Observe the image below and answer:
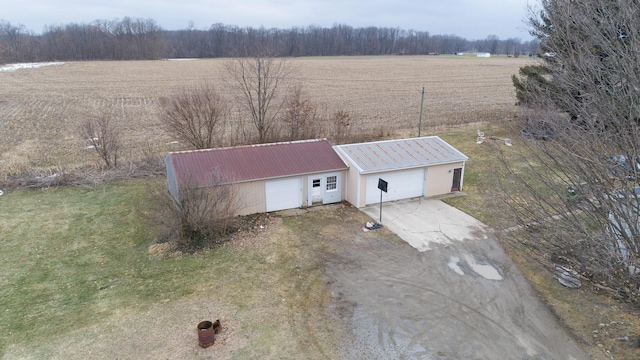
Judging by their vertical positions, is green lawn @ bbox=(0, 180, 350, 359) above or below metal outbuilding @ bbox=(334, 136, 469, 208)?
below

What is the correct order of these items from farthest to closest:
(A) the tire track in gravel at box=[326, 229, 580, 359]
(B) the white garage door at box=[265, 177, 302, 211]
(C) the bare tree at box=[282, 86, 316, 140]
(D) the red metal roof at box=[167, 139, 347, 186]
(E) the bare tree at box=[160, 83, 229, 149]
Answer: (C) the bare tree at box=[282, 86, 316, 140] → (E) the bare tree at box=[160, 83, 229, 149] → (B) the white garage door at box=[265, 177, 302, 211] → (D) the red metal roof at box=[167, 139, 347, 186] → (A) the tire track in gravel at box=[326, 229, 580, 359]

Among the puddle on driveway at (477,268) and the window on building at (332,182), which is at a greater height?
the window on building at (332,182)

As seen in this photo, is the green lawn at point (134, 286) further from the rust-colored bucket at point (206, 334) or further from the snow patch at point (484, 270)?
the snow patch at point (484, 270)

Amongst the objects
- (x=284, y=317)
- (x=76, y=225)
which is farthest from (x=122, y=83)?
(x=284, y=317)

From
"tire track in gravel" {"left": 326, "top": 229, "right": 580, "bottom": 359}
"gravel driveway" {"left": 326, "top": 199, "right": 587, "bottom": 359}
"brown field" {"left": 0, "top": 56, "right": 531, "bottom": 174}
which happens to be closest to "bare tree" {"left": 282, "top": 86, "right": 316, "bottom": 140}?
"brown field" {"left": 0, "top": 56, "right": 531, "bottom": 174}

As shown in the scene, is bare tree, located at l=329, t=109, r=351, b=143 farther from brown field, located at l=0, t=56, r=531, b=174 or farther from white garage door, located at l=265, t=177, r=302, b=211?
white garage door, located at l=265, t=177, r=302, b=211

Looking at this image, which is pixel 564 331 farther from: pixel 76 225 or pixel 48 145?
pixel 48 145

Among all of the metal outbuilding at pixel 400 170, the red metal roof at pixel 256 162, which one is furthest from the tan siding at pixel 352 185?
the red metal roof at pixel 256 162
